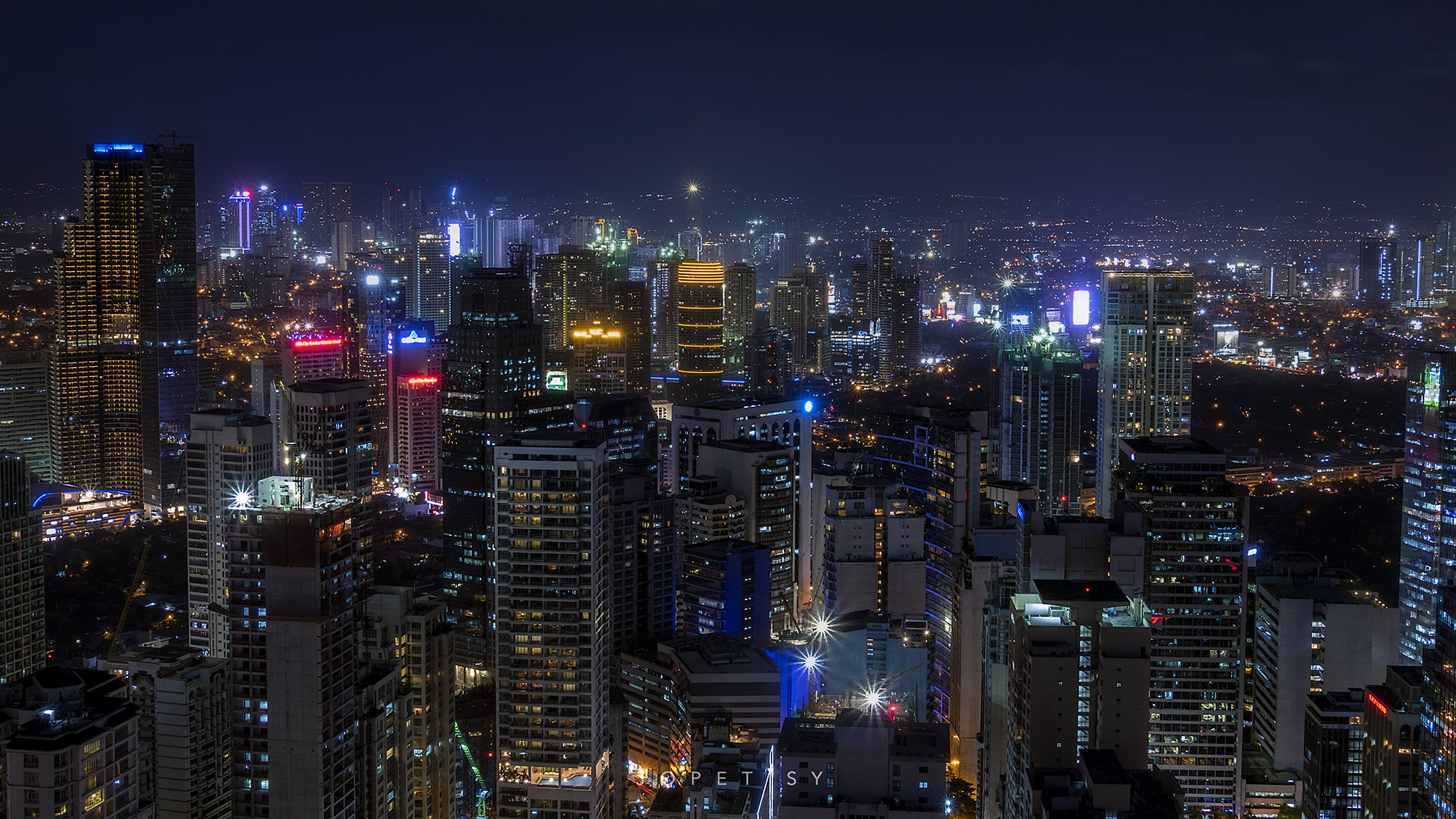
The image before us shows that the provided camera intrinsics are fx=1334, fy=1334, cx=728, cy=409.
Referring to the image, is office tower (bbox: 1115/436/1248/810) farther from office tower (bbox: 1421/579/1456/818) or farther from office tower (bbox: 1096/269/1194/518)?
office tower (bbox: 1096/269/1194/518)

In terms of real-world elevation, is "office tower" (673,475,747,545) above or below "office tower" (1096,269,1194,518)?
below

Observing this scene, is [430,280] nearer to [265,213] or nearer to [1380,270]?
[265,213]

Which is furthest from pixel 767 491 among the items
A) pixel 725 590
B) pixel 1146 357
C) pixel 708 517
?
pixel 1146 357

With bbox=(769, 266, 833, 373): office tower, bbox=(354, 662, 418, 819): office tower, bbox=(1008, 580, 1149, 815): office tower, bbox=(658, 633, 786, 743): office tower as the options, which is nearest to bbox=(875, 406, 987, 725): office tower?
bbox=(658, 633, 786, 743): office tower

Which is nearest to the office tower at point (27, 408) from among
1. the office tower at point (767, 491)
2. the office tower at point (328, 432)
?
the office tower at point (328, 432)

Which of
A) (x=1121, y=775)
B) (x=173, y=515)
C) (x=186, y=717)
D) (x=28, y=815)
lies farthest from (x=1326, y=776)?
(x=173, y=515)

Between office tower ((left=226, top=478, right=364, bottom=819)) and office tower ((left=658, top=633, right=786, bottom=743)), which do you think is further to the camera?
office tower ((left=658, top=633, right=786, bottom=743))
